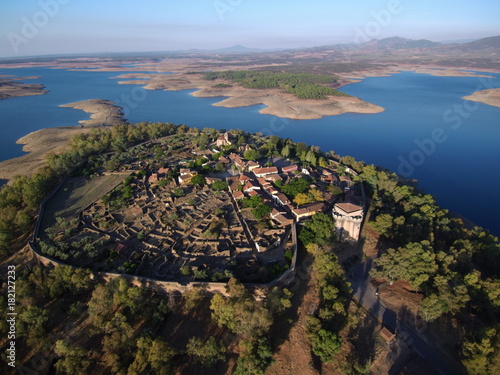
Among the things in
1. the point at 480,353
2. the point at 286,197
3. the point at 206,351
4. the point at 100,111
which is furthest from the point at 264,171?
the point at 100,111

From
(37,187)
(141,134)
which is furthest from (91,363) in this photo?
(141,134)

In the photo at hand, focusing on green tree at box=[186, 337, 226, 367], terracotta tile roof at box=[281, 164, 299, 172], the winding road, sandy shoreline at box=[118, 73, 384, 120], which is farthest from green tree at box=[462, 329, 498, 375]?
sandy shoreline at box=[118, 73, 384, 120]

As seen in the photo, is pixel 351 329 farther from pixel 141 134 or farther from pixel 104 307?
pixel 141 134

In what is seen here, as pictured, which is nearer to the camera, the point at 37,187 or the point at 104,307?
the point at 104,307

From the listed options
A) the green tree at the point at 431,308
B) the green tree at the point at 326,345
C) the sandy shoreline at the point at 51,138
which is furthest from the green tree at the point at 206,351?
the sandy shoreline at the point at 51,138

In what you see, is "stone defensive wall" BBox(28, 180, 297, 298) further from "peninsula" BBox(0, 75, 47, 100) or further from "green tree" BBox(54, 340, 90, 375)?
"peninsula" BBox(0, 75, 47, 100)

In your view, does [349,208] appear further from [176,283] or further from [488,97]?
[488,97]
